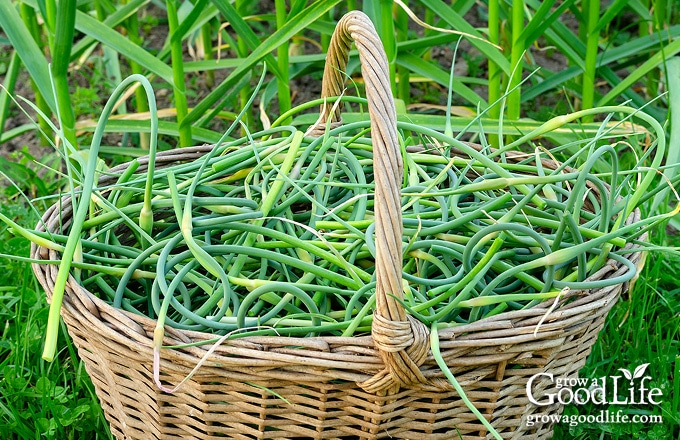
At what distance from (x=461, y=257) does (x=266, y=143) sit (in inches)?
12.9

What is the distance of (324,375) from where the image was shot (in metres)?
0.75

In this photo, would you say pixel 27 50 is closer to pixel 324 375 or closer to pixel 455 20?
pixel 455 20

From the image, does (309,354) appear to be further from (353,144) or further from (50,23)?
(50,23)

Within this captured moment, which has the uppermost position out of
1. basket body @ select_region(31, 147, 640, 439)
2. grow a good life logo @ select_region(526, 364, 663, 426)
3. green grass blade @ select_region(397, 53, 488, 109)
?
green grass blade @ select_region(397, 53, 488, 109)

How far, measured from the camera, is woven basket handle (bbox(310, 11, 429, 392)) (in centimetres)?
70

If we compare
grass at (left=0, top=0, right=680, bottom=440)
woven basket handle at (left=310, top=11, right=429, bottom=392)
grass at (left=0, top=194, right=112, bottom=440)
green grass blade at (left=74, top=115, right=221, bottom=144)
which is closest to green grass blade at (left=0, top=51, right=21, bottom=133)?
grass at (left=0, top=0, right=680, bottom=440)

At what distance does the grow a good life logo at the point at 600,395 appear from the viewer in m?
0.88

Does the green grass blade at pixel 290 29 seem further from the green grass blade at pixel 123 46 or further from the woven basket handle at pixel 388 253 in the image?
the woven basket handle at pixel 388 253

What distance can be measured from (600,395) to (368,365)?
45 cm

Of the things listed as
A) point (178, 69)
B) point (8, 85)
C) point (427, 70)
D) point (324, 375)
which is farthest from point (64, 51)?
point (324, 375)

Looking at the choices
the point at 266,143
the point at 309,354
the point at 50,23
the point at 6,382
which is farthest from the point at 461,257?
the point at 50,23

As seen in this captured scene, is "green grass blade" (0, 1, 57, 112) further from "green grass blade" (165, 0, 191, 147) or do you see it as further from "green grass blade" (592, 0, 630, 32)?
"green grass blade" (592, 0, 630, 32)

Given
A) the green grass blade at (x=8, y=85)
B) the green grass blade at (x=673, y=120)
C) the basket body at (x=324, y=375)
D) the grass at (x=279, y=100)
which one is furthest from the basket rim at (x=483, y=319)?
the green grass blade at (x=8, y=85)

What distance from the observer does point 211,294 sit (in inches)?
34.0
